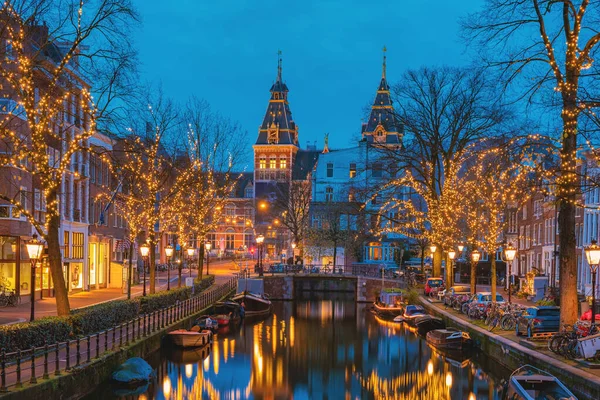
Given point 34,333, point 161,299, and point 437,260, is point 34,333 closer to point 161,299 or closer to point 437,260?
point 161,299

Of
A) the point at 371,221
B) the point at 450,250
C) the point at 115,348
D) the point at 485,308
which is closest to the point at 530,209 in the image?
the point at 371,221

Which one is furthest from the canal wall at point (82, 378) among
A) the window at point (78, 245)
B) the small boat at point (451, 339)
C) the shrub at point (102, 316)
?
the window at point (78, 245)

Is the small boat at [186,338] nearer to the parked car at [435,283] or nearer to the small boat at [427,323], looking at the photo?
the small boat at [427,323]

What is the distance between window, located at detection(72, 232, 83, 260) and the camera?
4650cm

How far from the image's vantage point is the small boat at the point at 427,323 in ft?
131

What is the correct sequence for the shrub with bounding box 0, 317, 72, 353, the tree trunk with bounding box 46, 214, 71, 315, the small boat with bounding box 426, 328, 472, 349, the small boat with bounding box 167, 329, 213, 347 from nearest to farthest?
the shrub with bounding box 0, 317, 72, 353
the tree trunk with bounding box 46, 214, 71, 315
the small boat with bounding box 167, 329, 213, 347
the small boat with bounding box 426, 328, 472, 349

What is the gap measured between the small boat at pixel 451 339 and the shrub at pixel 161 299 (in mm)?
13823

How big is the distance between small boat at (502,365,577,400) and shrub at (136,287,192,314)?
19336mm

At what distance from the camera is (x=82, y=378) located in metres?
20.4

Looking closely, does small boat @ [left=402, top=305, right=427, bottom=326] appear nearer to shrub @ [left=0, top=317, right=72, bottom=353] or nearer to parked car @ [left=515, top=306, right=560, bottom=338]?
parked car @ [left=515, top=306, right=560, bottom=338]

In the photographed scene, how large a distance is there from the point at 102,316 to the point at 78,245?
67.9 ft

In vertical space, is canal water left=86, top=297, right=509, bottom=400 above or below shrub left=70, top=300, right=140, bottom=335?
below

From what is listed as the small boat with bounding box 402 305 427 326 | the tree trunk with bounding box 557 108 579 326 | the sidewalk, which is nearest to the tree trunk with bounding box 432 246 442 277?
the small boat with bounding box 402 305 427 326

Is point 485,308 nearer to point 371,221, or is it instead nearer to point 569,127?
point 569,127
